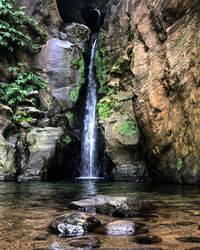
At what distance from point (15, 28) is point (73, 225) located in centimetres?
1665

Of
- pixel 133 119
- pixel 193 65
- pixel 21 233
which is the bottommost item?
pixel 21 233

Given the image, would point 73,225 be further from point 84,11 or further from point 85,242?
point 84,11

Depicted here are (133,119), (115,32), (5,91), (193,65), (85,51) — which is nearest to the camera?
(193,65)

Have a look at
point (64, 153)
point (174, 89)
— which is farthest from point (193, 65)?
point (64, 153)

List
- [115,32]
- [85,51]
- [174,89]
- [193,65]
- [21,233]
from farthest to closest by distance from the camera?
[85,51] < [115,32] < [174,89] < [193,65] < [21,233]

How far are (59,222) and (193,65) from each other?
8092mm

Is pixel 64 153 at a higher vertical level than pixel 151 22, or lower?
lower

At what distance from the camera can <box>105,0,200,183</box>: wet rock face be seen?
29.6ft

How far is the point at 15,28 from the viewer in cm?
1631

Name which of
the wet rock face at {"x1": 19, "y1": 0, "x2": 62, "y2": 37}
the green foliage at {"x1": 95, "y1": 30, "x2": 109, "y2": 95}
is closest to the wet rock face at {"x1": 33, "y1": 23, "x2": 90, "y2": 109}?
the wet rock face at {"x1": 19, "y1": 0, "x2": 62, "y2": 37}

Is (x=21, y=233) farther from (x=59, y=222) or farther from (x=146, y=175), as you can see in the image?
(x=146, y=175)

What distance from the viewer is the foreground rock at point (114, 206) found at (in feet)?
11.6

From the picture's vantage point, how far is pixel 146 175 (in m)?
12.1

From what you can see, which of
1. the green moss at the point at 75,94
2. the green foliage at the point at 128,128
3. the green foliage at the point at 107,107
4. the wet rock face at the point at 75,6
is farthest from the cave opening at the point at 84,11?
the green foliage at the point at 128,128
